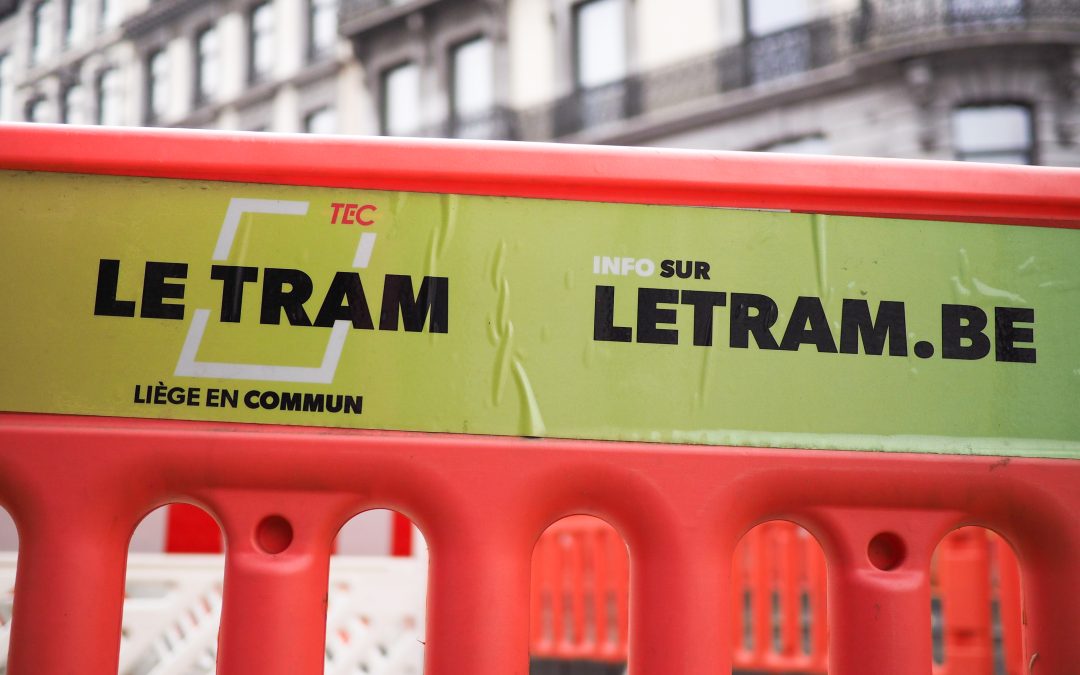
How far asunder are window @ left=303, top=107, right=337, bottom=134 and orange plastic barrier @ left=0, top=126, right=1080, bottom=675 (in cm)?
1548

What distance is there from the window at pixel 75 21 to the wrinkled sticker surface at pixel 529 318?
20.3 m

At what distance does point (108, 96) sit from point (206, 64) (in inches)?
98.5

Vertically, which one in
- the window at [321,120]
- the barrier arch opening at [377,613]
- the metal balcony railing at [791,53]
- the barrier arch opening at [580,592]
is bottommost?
the barrier arch opening at [580,592]

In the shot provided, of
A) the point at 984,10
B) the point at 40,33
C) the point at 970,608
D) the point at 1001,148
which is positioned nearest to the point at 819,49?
the point at 984,10

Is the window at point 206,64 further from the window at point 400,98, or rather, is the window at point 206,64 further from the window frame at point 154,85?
the window at point 400,98

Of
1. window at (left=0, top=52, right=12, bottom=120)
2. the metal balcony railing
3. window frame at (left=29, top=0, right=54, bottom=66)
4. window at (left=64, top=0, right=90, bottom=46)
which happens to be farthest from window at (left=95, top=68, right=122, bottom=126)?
the metal balcony railing

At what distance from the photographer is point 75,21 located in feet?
60.6

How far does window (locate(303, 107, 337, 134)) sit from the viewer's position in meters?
15.8

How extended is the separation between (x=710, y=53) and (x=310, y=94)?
306 inches

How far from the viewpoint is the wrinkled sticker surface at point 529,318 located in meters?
1.03

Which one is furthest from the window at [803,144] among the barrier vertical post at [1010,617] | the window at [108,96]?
the window at [108,96]

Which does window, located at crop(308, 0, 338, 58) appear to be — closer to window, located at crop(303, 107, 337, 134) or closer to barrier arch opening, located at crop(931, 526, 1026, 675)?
window, located at crop(303, 107, 337, 134)

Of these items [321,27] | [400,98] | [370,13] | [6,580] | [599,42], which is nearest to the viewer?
[6,580]

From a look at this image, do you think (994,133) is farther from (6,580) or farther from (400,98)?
(6,580)
